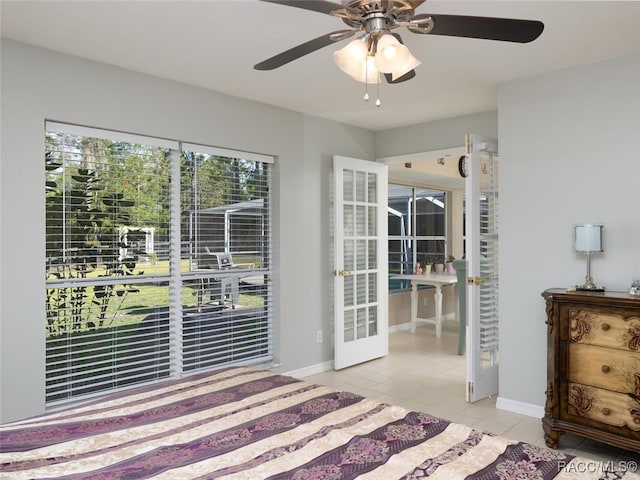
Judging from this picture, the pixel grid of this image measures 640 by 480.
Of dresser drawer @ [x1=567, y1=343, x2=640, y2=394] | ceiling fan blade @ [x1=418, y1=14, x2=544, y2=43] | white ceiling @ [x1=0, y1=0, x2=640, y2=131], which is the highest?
white ceiling @ [x1=0, y1=0, x2=640, y2=131]

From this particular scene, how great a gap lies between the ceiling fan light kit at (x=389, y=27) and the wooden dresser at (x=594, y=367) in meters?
1.79

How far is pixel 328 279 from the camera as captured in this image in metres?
4.96

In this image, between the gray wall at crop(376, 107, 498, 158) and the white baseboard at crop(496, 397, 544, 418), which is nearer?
the white baseboard at crop(496, 397, 544, 418)

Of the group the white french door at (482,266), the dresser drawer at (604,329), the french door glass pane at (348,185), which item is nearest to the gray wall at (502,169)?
the white french door at (482,266)

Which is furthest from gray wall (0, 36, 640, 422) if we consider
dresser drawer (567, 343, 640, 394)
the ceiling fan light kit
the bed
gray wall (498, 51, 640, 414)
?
the ceiling fan light kit

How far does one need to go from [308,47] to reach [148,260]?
2253 millimetres

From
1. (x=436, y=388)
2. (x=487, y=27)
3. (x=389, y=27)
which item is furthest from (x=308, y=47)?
(x=436, y=388)

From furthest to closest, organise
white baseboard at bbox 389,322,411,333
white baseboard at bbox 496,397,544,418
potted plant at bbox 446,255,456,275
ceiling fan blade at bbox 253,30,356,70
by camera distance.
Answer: potted plant at bbox 446,255,456,275 → white baseboard at bbox 389,322,411,333 → white baseboard at bbox 496,397,544,418 → ceiling fan blade at bbox 253,30,356,70

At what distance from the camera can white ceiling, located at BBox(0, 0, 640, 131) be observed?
253 cm

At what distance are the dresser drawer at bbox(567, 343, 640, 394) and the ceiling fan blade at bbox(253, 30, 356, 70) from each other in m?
2.36

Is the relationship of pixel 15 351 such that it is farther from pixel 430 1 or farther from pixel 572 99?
pixel 572 99

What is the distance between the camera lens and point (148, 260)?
3.70m

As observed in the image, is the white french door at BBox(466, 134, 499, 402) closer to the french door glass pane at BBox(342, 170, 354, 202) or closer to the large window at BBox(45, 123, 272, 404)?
the french door glass pane at BBox(342, 170, 354, 202)

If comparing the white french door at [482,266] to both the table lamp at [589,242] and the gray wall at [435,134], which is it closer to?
the gray wall at [435,134]
